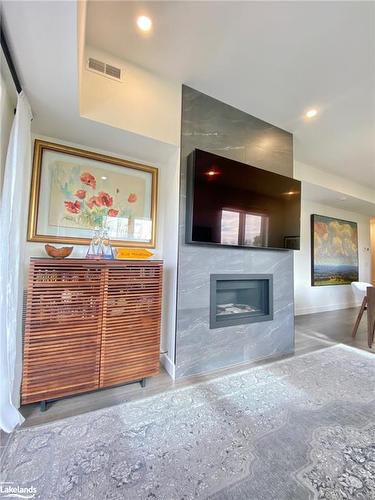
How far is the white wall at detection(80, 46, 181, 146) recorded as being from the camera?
1810 mm

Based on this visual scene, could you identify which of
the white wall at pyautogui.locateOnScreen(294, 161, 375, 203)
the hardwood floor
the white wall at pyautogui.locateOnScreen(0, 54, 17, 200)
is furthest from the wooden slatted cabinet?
the white wall at pyautogui.locateOnScreen(294, 161, 375, 203)

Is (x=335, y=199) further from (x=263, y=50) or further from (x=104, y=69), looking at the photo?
(x=104, y=69)

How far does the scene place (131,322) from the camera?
186 cm

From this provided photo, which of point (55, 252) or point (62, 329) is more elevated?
point (55, 252)

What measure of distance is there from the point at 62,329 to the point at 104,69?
2.17 m

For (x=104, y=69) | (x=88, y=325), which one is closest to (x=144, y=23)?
(x=104, y=69)

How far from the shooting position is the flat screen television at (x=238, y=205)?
2.12 meters

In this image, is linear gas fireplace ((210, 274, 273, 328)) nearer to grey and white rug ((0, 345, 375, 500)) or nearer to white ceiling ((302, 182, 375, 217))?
grey and white rug ((0, 345, 375, 500))

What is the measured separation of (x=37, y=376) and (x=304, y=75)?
3.39 metres

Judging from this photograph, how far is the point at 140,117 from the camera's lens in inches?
78.4

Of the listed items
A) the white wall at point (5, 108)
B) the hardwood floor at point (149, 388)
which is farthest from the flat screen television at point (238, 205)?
the white wall at point (5, 108)

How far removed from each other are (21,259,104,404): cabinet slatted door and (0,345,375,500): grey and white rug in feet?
0.82

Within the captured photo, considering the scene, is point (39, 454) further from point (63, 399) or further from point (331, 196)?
point (331, 196)

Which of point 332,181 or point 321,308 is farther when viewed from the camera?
point 321,308
